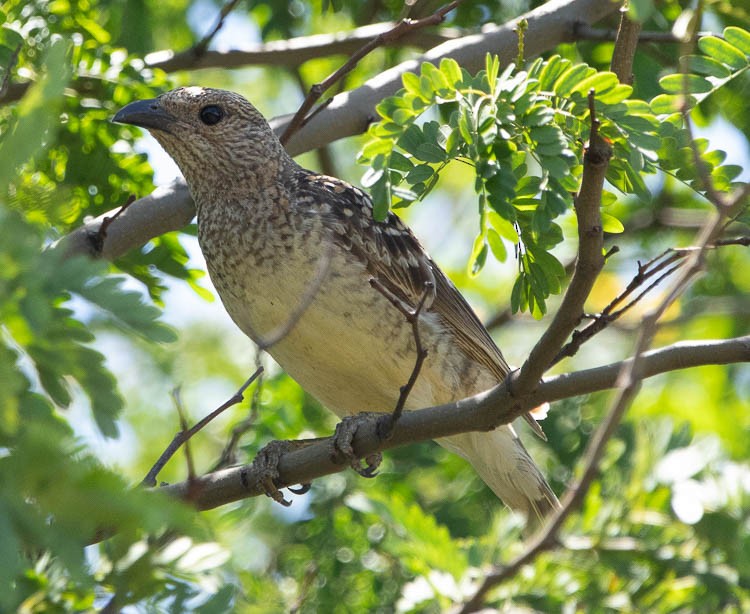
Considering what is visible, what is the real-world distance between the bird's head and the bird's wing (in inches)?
11.6

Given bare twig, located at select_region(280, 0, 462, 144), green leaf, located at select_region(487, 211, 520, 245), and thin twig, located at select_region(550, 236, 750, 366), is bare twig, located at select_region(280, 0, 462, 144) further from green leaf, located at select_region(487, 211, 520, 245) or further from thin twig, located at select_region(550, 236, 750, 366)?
thin twig, located at select_region(550, 236, 750, 366)

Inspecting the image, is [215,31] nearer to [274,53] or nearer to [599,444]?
[274,53]

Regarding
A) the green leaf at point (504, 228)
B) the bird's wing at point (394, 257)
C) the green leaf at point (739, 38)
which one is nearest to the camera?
the green leaf at point (739, 38)

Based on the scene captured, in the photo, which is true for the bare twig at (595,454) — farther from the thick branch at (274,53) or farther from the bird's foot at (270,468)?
the thick branch at (274,53)

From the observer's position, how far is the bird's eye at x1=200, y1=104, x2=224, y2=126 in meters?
5.60

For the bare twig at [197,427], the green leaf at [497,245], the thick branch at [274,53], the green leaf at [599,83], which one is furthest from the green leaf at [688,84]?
the thick branch at [274,53]

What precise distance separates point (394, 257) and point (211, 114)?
1309 mm

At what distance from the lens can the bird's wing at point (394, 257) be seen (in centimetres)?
517

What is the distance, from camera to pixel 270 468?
178 inches

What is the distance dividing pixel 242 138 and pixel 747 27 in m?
2.72

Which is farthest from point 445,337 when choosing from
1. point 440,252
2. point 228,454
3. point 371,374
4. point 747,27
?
point 440,252

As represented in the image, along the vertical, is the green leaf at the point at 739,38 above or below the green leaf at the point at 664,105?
above

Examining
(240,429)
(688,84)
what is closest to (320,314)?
(240,429)

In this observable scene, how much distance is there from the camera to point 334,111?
211 inches
